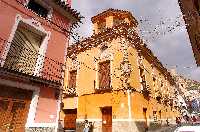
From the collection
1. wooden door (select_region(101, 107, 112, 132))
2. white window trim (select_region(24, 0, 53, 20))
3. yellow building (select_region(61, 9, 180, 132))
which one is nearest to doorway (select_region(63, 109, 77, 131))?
yellow building (select_region(61, 9, 180, 132))

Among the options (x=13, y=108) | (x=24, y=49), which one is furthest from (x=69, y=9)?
(x=13, y=108)

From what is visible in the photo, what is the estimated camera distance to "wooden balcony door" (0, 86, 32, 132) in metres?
9.54

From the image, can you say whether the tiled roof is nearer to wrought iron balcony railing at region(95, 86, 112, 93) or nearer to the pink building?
the pink building

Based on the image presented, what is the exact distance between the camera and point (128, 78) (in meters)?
17.1

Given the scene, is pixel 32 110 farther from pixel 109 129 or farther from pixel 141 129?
pixel 141 129

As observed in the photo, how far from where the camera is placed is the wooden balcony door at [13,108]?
9539 mm

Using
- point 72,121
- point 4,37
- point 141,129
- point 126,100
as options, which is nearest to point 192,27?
point 4,37

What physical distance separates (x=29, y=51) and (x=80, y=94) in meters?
8.97

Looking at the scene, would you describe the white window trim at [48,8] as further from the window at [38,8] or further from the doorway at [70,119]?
the doorway at [70,119]

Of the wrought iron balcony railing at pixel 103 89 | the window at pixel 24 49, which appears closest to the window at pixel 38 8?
the window at pixel 24 49

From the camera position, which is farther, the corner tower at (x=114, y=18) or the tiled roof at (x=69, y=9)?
the corner tower at (x=114, y=18)

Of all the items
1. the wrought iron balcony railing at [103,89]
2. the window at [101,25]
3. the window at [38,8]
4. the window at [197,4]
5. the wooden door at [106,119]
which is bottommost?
the wooden door at [106,119]

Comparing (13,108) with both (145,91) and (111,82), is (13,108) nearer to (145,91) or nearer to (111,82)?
(111,82)

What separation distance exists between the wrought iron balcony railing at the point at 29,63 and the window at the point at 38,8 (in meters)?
2.32
